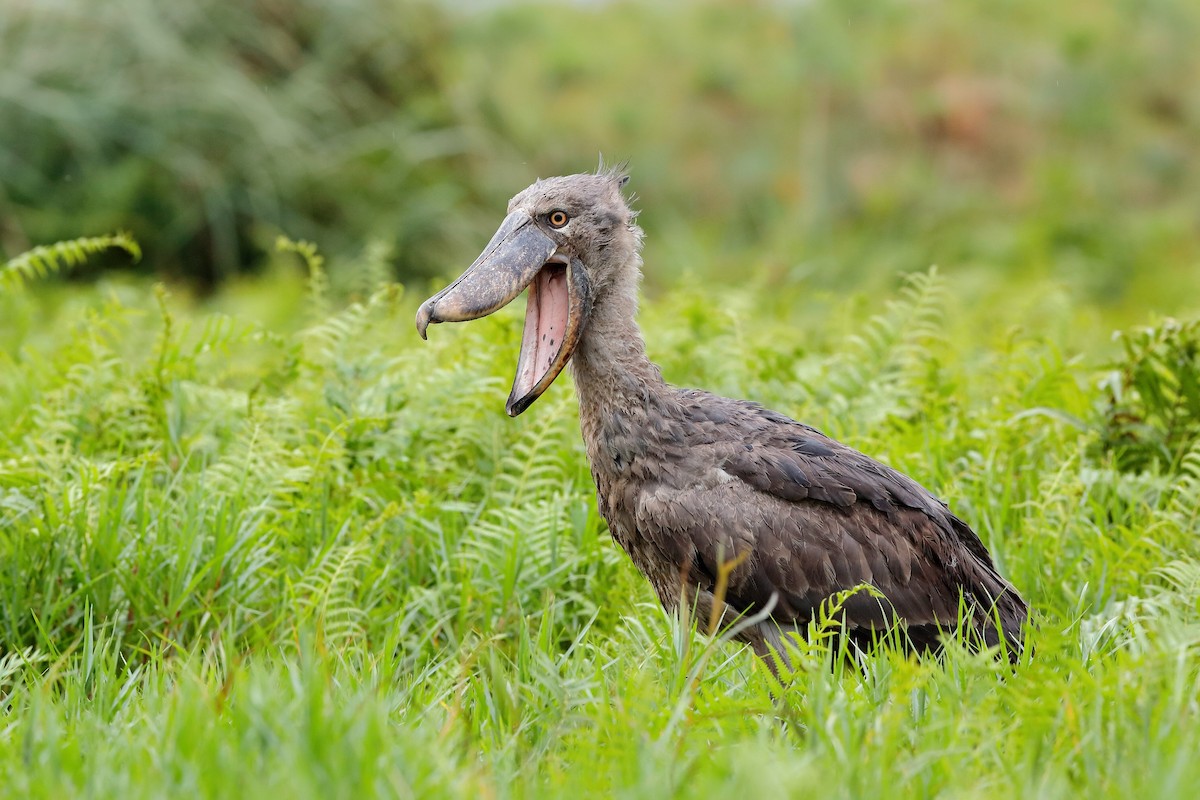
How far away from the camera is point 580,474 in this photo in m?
4.92

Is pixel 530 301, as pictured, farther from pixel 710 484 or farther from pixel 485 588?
pixel 485 588

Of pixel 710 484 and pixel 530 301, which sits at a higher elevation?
pixel 530 301

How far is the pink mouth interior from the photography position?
3840mm

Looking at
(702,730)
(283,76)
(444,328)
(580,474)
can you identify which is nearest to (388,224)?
(283,76)

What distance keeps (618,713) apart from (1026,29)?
13.7m

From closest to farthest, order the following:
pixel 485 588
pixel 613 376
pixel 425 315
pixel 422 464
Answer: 1. pixel 425 315
2. pixel 613 376
3. pixel 485 588
4. pixel 422 464

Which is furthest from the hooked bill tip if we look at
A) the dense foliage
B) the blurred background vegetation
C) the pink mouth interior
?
the blurred background vegetation

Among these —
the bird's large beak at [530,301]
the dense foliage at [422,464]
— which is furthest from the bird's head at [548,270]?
the dense foliage at [422,464]

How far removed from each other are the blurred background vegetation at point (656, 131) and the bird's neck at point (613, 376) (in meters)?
3.92

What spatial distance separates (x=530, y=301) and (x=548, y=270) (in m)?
0.11

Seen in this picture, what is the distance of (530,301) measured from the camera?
13.1 ft

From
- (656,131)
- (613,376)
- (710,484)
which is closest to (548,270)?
(613,376)

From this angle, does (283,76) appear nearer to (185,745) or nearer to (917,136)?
(917,136)

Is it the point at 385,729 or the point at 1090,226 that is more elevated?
the point at 1090,226
